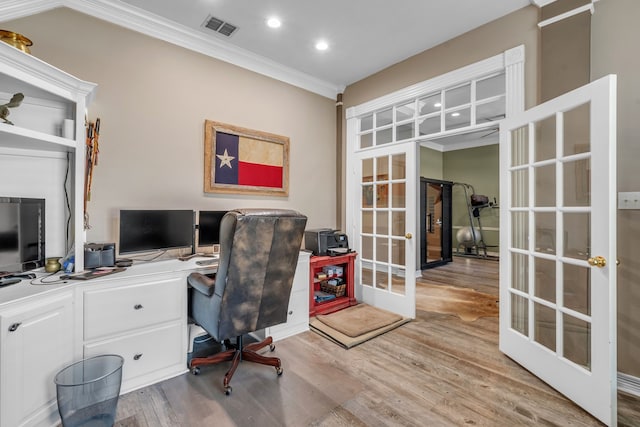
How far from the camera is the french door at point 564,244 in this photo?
64.1 inches

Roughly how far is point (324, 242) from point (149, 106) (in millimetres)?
2168

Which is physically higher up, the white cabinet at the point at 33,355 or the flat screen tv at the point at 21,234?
the flat screen tv at the point at 21,234

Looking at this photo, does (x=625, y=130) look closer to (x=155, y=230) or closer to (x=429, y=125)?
(x=155, y=230)

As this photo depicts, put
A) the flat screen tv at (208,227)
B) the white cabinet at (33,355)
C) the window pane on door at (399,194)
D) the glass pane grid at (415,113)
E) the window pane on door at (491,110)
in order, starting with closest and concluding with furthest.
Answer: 1. the white cabinet at (33,355)
2. the flat screen tv at (208,227)
3. the glass pane grid at (415,113)
4. the window pane on door at (399,194)
5. the window pane on door at (491,110)

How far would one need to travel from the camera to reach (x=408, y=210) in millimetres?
3211

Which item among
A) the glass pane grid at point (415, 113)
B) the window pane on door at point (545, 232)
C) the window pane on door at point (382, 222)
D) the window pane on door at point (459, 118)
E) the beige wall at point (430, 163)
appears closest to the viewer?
the window pane on door at point (545, 232)

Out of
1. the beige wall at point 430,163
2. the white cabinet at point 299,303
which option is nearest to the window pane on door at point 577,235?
the white cabinet at point 299,303

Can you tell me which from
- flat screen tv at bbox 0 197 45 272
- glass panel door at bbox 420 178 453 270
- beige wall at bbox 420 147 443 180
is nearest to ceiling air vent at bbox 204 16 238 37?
flat screen tv at bbox 0 197 45 272

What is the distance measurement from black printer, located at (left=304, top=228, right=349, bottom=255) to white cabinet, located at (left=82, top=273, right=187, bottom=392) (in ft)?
5.11

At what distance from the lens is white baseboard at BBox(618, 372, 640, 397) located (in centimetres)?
193

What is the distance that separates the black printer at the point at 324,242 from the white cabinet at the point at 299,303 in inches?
16.3

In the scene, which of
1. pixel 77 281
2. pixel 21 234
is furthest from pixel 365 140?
pixel 21 234

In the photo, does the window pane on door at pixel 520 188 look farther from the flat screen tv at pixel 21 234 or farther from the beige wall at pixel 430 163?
the beige wall at pixel 430 163

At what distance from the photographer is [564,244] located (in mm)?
1959
